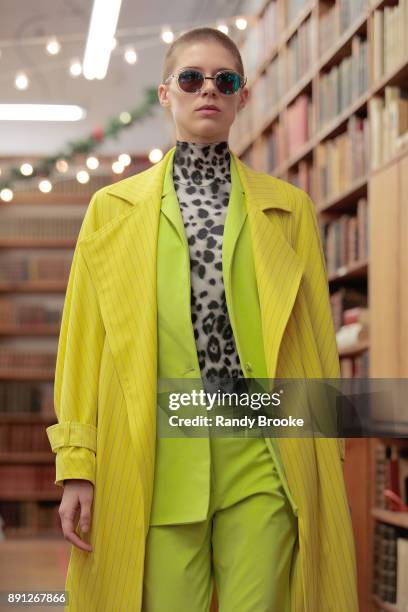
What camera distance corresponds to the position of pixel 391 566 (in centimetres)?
354

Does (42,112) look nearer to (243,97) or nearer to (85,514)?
(243,97)

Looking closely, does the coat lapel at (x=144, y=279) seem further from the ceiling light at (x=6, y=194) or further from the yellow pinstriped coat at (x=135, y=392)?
the ceiling light at (x=6, y=194)

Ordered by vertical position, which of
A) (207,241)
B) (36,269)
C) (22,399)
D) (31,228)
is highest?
(31,228)

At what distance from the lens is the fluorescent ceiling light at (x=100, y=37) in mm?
5973

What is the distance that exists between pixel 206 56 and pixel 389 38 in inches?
98.5

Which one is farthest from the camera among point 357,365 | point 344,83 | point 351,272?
point 344,83

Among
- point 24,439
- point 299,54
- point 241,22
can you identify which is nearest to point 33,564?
point 24,439

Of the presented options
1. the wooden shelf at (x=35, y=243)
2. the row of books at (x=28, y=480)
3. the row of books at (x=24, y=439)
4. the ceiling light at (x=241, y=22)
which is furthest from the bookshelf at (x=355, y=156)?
the row of books at (x=28, y=480)

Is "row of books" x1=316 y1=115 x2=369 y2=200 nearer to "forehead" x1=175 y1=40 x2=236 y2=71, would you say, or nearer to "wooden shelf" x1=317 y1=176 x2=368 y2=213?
"wooden shelf" x1=317 y1=176 x2=368 y2=213

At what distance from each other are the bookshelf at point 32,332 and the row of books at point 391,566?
481 cm

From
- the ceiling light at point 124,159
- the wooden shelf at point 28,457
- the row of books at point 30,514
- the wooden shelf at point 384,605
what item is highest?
the ceiling light at point 124,159

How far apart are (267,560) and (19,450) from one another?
279 inches

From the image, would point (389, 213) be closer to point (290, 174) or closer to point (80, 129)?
point (290, 174)

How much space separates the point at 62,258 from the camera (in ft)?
28.0
